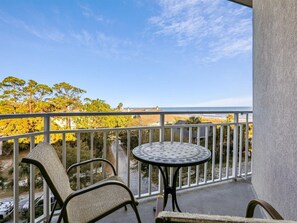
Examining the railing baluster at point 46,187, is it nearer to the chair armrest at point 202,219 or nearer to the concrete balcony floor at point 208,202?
the concrete balcony floor at point 208,202

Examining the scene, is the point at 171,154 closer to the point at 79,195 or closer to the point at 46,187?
the point at 79,195

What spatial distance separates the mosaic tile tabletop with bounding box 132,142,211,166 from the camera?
1649mm

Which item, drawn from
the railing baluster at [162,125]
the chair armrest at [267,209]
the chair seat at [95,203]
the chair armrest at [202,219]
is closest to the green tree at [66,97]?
the railing baluster at [162,125]

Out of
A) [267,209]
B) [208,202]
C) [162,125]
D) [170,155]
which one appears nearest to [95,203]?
[170,155]

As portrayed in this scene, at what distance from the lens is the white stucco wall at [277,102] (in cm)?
138

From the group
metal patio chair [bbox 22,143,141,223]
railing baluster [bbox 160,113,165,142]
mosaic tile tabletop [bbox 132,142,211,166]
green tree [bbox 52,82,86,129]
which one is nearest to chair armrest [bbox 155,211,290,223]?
metal patio chair [bbox 22,143,141,223]

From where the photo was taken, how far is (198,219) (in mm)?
479

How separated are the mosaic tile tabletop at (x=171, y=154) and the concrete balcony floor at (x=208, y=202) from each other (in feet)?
2.55

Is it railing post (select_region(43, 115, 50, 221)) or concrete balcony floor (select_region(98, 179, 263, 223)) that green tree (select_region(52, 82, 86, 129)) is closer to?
railing post (select_region(43, 115, 50, 221))

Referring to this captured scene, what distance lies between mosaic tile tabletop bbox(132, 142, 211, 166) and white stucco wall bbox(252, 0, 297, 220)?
2.01 feet

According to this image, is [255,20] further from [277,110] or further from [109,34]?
[109,34]

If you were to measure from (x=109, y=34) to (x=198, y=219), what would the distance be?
49.8 ft

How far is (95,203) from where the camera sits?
1504 mm

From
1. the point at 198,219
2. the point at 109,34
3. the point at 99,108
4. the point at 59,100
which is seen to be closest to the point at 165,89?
the point at 109,34
